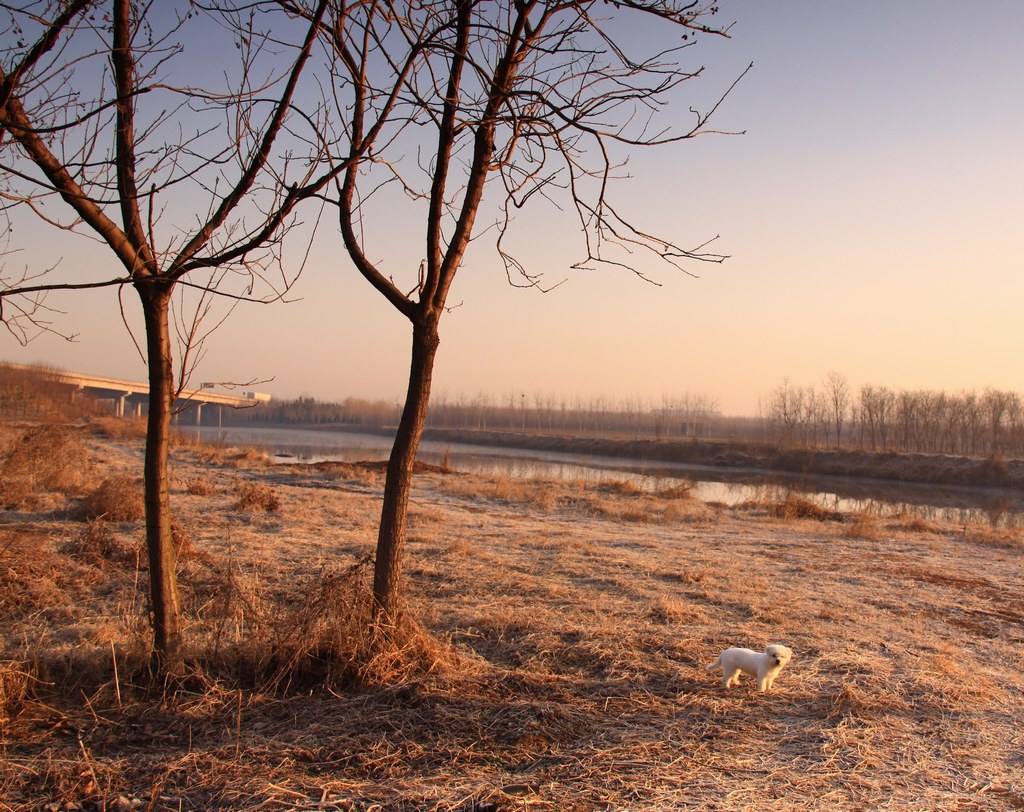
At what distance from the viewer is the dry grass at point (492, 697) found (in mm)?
2576

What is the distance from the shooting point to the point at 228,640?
145 inches

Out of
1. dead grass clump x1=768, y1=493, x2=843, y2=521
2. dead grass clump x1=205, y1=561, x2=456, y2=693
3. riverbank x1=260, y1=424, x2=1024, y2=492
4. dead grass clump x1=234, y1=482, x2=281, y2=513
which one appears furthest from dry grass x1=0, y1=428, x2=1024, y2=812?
riverbank x1=260, y1=424, x2=1024, y2=492

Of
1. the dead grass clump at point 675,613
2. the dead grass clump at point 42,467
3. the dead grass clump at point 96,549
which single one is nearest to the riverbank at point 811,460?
the dead grass clump at point 675,613

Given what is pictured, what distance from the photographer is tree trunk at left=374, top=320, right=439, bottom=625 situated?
3773mm

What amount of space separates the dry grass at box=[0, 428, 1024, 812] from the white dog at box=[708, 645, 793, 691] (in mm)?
112

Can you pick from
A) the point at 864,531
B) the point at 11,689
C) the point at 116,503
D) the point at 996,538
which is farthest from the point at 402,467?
the point at 996,538

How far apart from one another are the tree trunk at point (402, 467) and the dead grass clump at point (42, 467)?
25.5 feet

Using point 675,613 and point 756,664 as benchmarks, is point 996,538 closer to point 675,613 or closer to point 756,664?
point 675,613

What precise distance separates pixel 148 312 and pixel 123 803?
75.1 inches

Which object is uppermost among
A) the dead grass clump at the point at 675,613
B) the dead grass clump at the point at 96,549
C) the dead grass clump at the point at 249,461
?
the dead grass clump at the point at 96,549

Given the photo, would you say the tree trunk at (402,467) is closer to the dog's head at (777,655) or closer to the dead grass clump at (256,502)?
the dog's head at (777,655)

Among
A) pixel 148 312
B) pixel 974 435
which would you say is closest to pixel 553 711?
pixel 148 312

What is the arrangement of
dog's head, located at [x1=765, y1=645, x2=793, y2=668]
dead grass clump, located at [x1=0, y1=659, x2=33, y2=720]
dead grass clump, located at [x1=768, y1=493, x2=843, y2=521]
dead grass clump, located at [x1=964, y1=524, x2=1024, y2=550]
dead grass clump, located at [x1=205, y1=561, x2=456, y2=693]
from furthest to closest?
dead grass clump, located at [x1=768, y1=493, x2=843, y2=521] < dead grass clump, located at [x1=964, y1=524, x2=1024, y2=550] < dog's head, located at [x1=765, y1=645, x2=793, y2=668] < dead grass clump, located at [x1=205, y1=561, x2=456, y2=693] < dead grass clump, located at [x1=0, y1=659, x2=33, y2=720]

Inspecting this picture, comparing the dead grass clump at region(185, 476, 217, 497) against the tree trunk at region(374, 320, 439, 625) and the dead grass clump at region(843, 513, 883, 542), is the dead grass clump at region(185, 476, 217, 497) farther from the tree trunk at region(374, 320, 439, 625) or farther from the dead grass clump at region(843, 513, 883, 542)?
the dead grass clump at region(843, 513, 883, 542)
